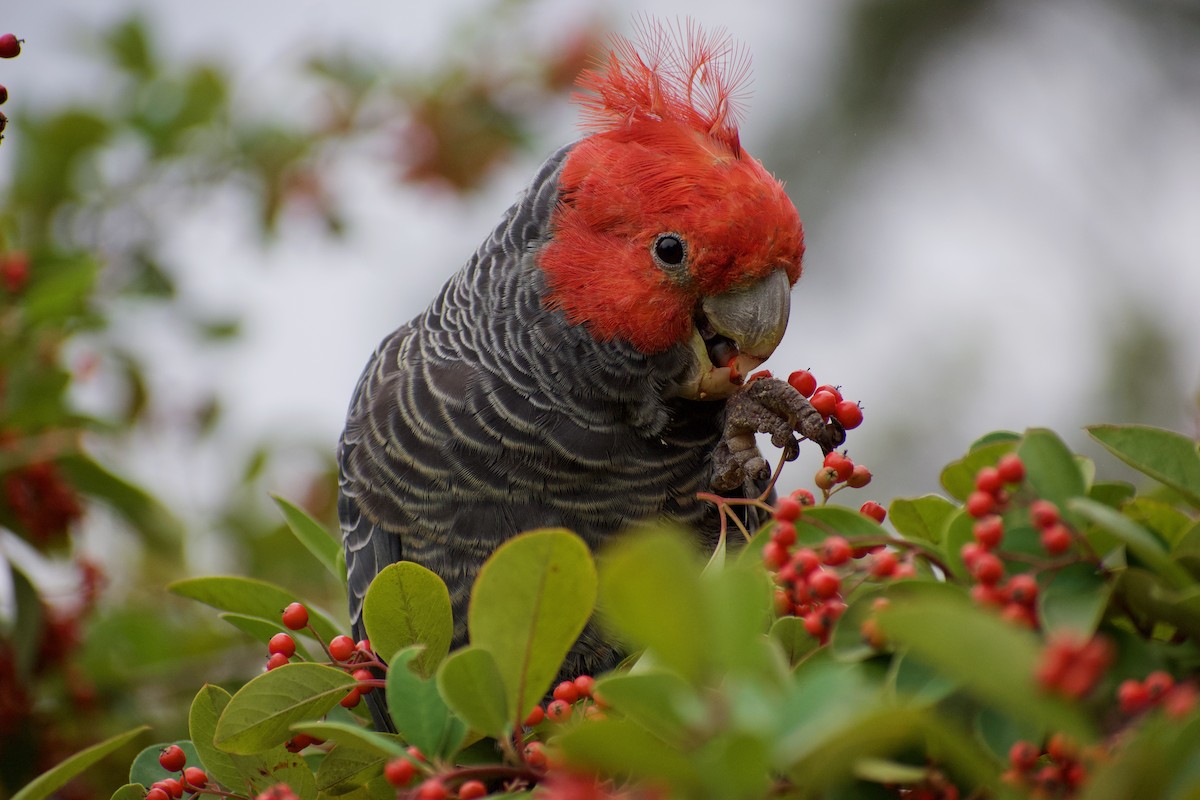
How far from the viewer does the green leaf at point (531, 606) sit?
2.93 feet

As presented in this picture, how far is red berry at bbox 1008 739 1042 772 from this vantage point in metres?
0.79

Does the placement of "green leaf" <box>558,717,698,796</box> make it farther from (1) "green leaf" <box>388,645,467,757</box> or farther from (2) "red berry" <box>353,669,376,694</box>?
(2) "red berry" <box>353,669,376,694</box>

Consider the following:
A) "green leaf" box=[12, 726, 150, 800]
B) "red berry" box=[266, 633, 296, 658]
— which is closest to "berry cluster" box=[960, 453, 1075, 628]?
"red berry" box=[266, 633, 296, 658]

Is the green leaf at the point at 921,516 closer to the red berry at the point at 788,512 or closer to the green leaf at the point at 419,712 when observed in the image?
the red berry at the point at 788,512

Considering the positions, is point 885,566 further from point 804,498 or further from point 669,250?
point 669,250

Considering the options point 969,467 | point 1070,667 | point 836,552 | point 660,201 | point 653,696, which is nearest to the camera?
point 1070,667

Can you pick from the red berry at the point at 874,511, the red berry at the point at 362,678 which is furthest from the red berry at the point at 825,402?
the red berry at the point at 362,678

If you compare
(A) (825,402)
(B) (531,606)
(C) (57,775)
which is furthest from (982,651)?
(C) (57,775)

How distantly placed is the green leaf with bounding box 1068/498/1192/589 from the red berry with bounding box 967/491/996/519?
66mm

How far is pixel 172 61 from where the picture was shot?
317 cm

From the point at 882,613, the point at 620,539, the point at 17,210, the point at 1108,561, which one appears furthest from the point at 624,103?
the point at 17,210

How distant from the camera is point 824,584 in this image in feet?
3.13

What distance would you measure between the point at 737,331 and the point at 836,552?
1012 mm

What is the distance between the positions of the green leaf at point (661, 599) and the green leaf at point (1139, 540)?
0.33 m
